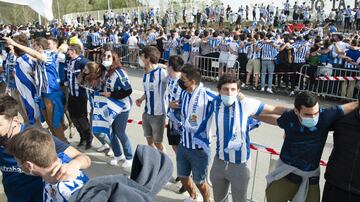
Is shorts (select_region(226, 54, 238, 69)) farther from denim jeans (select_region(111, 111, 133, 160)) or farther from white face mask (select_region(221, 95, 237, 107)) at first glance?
white face mask (select_region(221, 95, 237, 107))

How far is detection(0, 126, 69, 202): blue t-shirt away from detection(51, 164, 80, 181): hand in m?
0.85

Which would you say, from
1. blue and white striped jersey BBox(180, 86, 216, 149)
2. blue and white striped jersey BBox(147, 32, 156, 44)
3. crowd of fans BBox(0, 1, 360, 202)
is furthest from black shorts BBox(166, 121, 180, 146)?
blue and white striped jersey BBox(147, 32, 156, 44)

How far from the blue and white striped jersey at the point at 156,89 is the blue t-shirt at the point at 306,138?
7.88 ft

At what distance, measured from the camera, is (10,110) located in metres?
3.13

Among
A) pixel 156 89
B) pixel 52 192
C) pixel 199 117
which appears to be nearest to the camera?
pixel 52 192

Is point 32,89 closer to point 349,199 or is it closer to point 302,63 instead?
point 349,199

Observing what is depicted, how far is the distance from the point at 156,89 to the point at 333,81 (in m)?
6.80

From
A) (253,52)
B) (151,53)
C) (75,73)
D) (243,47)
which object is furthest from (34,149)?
(243,47)

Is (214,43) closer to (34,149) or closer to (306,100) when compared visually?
(306,100)

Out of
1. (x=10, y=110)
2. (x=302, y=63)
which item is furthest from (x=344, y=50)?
(x=10, y=110)

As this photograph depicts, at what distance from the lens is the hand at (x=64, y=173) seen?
91.2 inches

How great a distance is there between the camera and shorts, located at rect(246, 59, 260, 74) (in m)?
12.1

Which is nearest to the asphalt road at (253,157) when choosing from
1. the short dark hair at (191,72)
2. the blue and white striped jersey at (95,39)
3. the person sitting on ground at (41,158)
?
the short dark hair at (191,72)

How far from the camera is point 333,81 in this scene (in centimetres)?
1052
